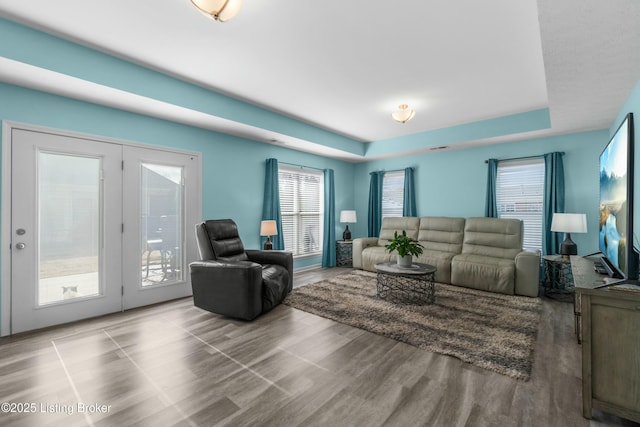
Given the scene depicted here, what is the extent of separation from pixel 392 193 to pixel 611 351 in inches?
192

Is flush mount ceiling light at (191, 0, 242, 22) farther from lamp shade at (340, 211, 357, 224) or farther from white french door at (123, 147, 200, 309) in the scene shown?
lamp shade at (340, 211, 357, 224)

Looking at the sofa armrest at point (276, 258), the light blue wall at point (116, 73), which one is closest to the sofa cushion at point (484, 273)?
the sofa armrest at point (276, 258)

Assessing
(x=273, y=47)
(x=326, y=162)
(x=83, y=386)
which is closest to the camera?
(x=83, y=386)

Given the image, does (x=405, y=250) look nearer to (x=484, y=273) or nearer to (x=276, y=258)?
(x=484, y=273)

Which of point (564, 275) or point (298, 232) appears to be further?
point (298, 232)

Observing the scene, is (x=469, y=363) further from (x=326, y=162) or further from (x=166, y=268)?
(x=326, y=162)

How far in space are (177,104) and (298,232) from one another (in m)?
3.22

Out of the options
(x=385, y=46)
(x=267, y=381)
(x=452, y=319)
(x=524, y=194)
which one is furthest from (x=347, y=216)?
(x=267, y=381)

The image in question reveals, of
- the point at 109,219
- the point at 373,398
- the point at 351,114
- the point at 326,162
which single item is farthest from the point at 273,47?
the point at 326,162

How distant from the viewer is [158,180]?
372 centimetres

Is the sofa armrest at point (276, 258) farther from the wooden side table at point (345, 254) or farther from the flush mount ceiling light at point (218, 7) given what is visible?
the flush mount ceiling light at point (218, 7)

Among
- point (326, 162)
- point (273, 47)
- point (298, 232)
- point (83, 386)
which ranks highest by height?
point (273, 47)

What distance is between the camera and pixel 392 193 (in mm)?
6344

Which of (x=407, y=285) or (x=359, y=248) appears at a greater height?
(x=359, y=248)
